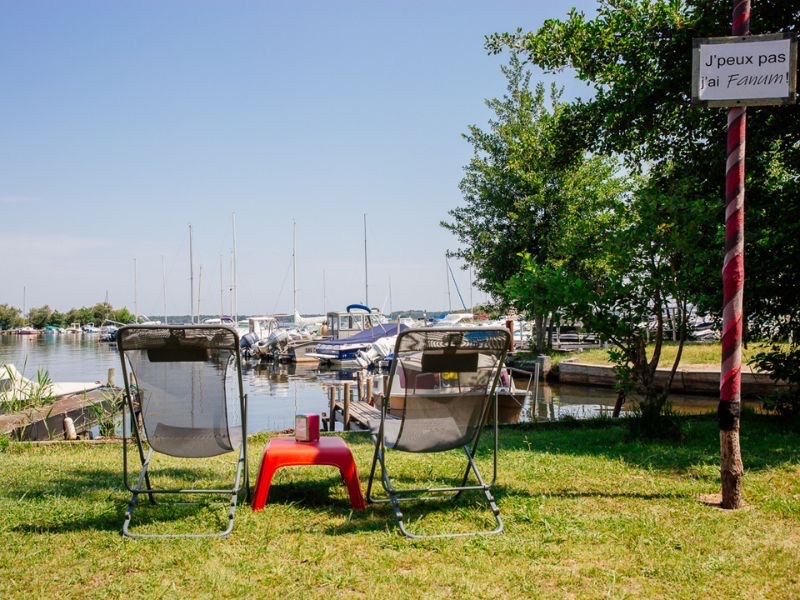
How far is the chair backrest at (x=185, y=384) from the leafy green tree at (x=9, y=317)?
147 meters

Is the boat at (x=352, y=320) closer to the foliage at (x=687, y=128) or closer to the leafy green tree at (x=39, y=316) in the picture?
the foliage at (x=687, y=128)

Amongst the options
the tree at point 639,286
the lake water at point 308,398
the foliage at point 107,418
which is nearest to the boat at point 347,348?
the lake water at point 308,398

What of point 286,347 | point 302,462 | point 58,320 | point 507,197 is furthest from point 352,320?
point 58,320

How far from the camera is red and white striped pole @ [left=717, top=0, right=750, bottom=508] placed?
5.07m

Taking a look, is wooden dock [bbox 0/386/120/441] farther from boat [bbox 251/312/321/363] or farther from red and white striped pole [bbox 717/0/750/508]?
boat [bbox 251/312/321/363]

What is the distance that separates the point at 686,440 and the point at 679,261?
2013 mm

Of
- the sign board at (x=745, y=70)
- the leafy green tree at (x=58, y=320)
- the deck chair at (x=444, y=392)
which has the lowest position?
the leafy green tree at (x=58, y=320)

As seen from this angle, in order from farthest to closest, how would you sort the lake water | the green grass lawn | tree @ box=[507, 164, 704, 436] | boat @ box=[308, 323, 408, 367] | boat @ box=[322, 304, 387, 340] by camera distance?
boat @ box=[322, 304, 387, 340] < boat @ box=[308, 323, 408, 367] < the lake water < tree @ box=[507, 164, 704, 436] < the green grass lawn

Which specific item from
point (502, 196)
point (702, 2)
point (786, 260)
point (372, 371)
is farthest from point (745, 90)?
point (372, 371)

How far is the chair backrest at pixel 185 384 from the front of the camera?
474 cm

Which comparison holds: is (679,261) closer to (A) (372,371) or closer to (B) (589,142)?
(B) (589,142)

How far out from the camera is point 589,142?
1092 centimetres

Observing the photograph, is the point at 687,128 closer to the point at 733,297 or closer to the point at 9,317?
the point at 733,297

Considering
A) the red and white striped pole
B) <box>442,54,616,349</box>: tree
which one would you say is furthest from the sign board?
<box>442,54,616,349</box>: tree
